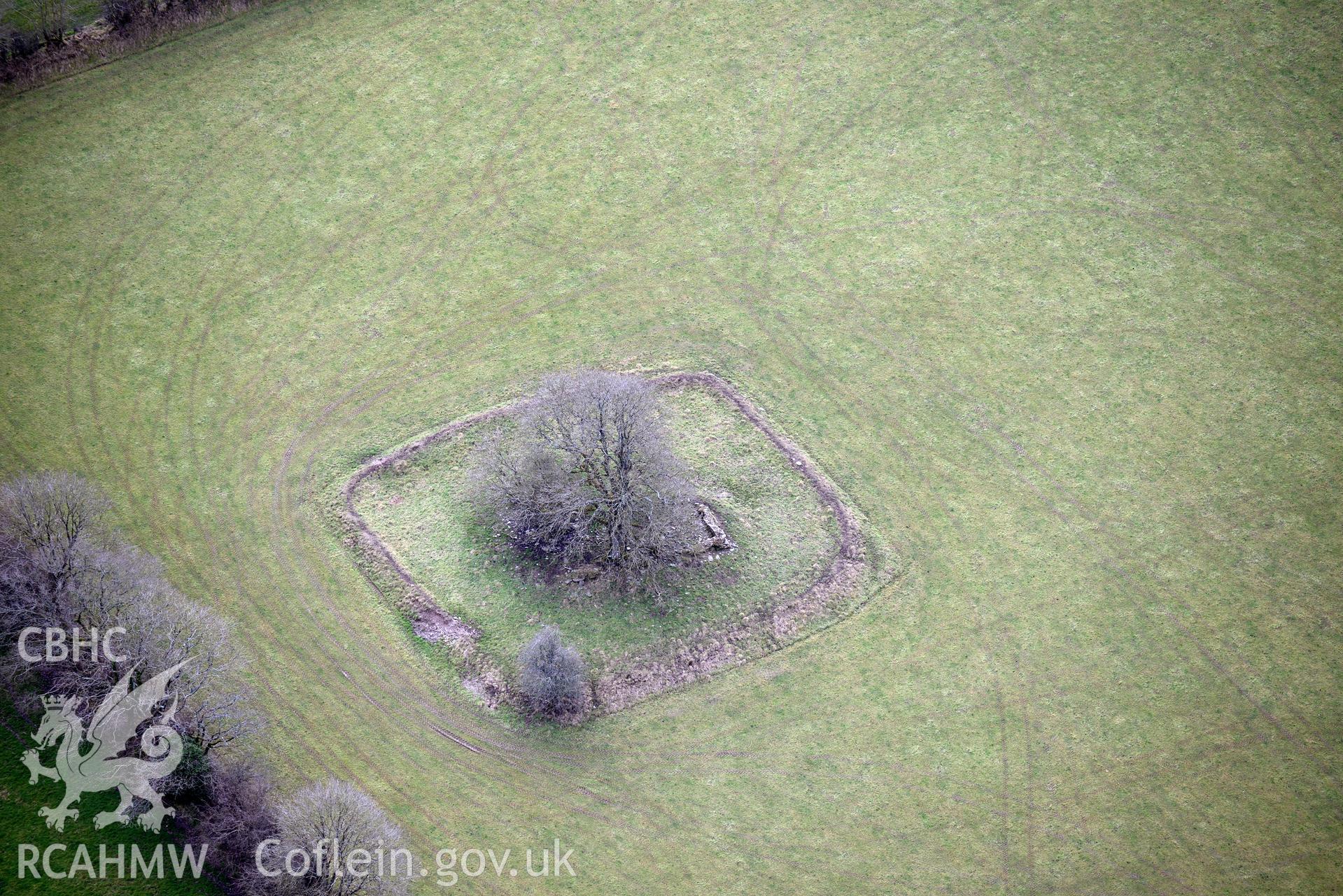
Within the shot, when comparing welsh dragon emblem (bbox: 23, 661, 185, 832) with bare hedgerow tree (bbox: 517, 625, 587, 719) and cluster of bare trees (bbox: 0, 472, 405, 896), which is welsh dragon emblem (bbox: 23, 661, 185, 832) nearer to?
cluster of bare trees (bbox: 0, 472, 405, 896)

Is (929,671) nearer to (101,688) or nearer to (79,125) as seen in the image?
(101,688)

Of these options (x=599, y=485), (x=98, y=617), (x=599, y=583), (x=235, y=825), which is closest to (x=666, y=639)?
(x=599, y=583)

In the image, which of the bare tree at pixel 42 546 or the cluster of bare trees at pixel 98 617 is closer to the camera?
the cluster of bare trees at pixel 98 617

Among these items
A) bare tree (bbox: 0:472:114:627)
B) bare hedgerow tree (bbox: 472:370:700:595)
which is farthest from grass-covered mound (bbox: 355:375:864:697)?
bare tree (bbox: 0:472:114:627)

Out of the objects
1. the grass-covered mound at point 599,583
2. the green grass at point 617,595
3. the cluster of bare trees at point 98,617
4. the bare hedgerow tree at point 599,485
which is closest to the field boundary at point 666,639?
the grass-covered mound at point 599,583

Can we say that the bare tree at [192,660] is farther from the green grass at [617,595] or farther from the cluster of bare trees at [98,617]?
the green grass at [617,595]

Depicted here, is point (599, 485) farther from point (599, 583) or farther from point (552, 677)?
point (552, 677)

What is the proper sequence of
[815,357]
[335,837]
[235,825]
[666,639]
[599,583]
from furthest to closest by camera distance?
[815,357]
[599,583]
[666,639]
[235,825]
[335,837]
